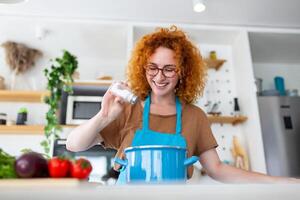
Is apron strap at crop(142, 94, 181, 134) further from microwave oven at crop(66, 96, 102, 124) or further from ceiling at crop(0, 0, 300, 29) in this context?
ceiling at crop(0, 0, 300, 29)

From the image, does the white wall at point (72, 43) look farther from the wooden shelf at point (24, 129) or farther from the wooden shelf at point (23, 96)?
the wooden shelf at point (24, 129)

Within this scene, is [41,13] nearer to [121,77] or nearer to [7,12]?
[7,12]

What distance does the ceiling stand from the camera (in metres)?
2.39

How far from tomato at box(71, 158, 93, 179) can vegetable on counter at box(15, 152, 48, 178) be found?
0.04 meters

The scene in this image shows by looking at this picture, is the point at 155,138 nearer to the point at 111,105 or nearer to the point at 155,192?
the point at 111,105

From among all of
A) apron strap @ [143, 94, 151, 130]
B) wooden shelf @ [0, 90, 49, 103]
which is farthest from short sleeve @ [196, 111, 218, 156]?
wooden shelf @ [0, 90, 49, 103]

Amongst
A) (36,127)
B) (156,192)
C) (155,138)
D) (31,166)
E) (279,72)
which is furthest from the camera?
(279,72)

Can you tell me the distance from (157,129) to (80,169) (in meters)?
0.64

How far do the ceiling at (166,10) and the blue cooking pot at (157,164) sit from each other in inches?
75.3

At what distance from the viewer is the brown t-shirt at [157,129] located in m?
1.09

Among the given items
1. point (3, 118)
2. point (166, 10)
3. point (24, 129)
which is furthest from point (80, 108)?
point (166, 10)

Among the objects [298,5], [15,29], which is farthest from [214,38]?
[15,29]

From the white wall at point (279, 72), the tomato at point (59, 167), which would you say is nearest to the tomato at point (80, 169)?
the tomato at point (59, 167)

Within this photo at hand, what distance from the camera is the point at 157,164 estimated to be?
2.23 ft
